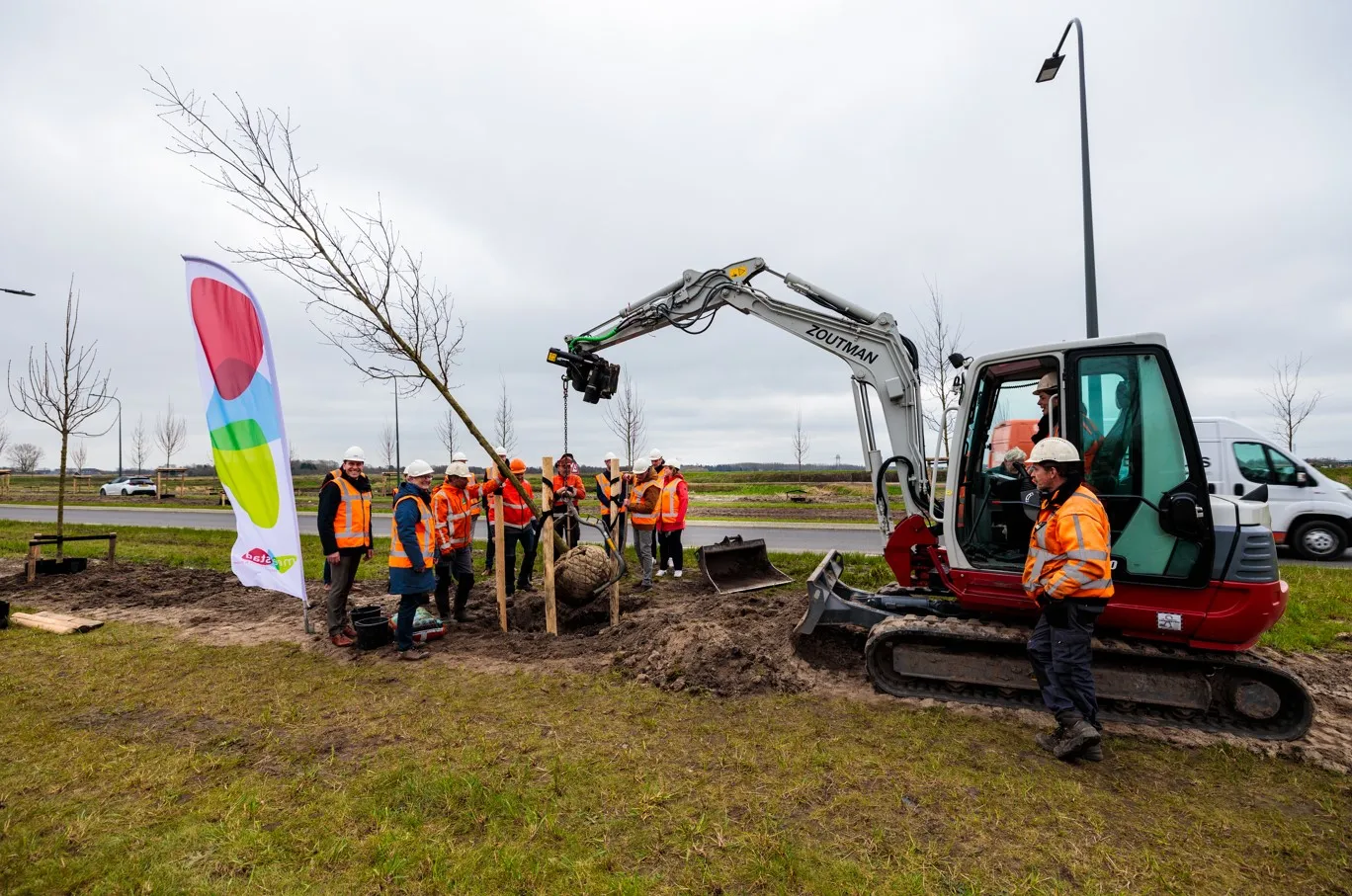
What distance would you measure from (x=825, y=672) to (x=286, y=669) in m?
5.21

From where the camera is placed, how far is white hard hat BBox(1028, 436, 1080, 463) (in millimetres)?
4398

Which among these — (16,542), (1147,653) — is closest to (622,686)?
(1147,653)

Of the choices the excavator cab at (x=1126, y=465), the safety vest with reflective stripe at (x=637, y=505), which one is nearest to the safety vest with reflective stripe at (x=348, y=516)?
the safety vest with reflective stripe at (x=637, y=505)

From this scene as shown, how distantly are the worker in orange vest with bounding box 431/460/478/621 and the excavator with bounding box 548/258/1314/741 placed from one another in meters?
4.32

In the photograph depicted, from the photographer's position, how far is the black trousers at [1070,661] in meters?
4.39

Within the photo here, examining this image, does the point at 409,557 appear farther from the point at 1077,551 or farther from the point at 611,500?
the point at 1077,551

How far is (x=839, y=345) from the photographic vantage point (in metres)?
7.18

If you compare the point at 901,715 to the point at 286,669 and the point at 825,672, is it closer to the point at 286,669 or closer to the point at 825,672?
the point at 825,672

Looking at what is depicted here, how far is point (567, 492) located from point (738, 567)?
3061 millimetres

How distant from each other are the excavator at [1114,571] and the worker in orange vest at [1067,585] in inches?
21.9

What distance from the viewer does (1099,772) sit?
431 cm

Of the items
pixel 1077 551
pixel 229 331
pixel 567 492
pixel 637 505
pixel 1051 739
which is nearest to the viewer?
pixel 1077 551

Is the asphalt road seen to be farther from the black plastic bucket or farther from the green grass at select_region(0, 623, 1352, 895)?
the green grass at select_region(0, 623, 1352, 895)

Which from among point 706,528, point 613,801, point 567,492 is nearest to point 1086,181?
point 567,492
